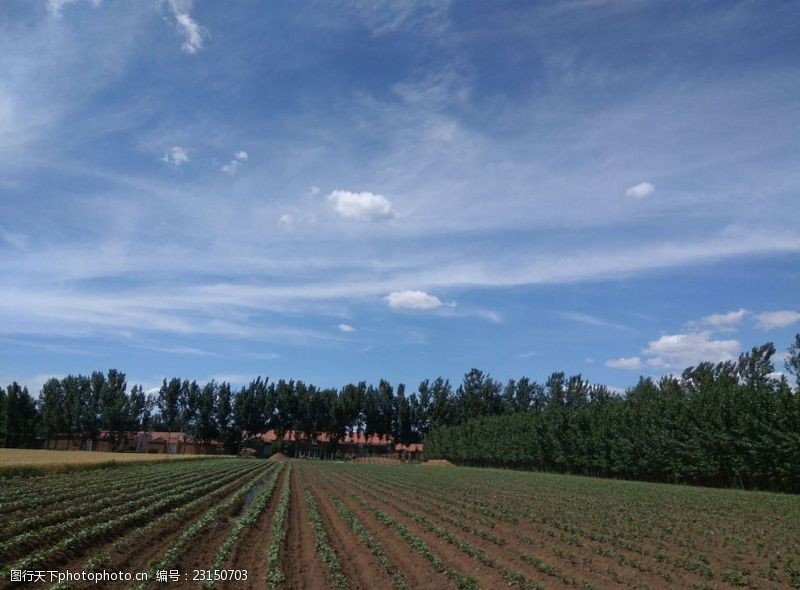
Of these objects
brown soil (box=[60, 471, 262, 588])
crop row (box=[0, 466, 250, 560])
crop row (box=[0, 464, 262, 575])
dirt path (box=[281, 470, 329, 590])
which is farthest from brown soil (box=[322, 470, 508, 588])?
crop row (box=[0, 466, 250, 560])

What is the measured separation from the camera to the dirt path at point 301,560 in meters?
10.9

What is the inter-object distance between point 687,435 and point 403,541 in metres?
37.3

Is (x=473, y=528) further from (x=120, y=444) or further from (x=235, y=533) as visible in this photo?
(x=120, y=444)

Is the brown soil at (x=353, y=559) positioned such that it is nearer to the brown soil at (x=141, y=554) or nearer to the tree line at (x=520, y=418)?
the brown soil at (x=141, y=554)

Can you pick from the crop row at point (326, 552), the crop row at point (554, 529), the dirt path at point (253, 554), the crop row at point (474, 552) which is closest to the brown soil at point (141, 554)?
the dirt path at point (253, 554)

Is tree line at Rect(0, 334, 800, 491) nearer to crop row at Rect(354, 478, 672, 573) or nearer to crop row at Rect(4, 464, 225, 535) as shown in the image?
crop row at Rect(354, 478, 672, 573)

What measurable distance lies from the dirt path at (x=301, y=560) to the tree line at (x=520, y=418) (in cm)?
3104

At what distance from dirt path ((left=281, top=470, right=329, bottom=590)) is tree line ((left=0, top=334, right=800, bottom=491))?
102ft

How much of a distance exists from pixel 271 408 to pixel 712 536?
386ft

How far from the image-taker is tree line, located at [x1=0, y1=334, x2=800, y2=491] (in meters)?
39.4

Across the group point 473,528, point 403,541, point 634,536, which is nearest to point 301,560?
point 403,541

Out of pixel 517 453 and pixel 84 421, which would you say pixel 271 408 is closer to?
pixel 84 421

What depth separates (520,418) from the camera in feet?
259

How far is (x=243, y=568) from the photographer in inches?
473
